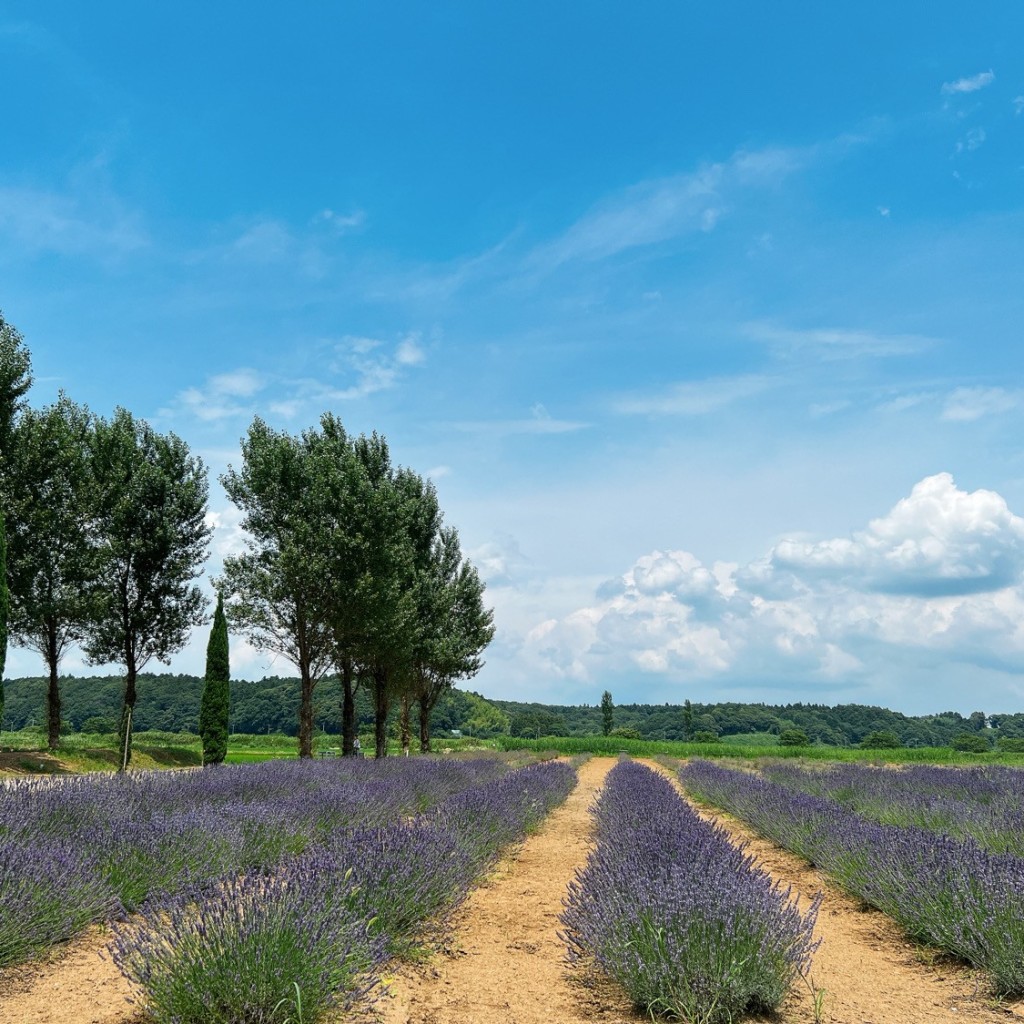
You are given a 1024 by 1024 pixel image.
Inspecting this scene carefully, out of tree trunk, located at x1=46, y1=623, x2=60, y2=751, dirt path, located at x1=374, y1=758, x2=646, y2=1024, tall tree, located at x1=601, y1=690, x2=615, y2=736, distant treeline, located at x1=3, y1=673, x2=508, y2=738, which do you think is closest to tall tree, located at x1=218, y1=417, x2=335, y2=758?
tree trunk, located at x1=46, y1=623, x2=60, y2=751

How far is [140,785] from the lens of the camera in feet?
25.1

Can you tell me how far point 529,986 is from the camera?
3.70 metres

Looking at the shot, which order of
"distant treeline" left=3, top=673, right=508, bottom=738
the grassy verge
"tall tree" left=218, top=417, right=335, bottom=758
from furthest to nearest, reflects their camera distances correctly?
"distant treeline" left=3, top=673, right=508, bottom=738 → the grassy verge → "tall tree" left=218, top=417, right=335, bottom=758

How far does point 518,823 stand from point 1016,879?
5.33 metres

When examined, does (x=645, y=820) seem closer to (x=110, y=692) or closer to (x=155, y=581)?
(x=155, y=581)

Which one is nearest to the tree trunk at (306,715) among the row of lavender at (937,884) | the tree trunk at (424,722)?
the tree trunk at (424,722)

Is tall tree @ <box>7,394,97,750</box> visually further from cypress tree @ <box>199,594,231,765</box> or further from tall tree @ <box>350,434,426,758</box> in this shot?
tall tree @ <box>350,434,426,758</box>

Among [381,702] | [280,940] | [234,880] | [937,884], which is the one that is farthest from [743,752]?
[280,940]

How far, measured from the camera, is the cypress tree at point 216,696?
19516mm

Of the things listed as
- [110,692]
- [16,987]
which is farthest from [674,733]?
[16,987]

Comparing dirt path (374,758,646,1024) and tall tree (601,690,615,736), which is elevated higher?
dirt path (374,758,646,1024)

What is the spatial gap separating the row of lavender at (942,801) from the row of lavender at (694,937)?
3.20 metres

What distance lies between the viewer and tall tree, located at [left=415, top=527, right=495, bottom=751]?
25125mm

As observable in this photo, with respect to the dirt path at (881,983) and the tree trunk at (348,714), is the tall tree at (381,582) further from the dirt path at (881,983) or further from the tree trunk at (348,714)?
the dirt path at (881,983)
